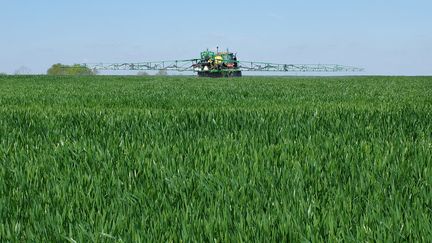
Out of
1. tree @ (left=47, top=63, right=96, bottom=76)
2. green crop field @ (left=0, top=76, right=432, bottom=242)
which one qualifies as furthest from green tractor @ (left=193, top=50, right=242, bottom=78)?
green crop field @ (left=0, top=76, right=432, bottom=242)

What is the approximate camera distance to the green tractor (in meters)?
77.4

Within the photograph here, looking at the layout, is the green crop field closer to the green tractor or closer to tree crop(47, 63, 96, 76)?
the green tractor

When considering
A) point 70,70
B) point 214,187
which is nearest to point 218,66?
point 70,70

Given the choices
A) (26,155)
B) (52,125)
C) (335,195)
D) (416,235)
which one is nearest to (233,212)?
(335,195)

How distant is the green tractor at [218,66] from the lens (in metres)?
77.4

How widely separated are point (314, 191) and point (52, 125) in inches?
141

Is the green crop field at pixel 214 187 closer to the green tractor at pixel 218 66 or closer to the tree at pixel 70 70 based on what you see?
the green tractor at pixel 218 66

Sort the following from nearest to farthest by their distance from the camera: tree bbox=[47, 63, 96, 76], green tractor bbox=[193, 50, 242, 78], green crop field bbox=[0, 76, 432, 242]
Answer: green crop field bbox=[0, 76, 432, 242] → green tractor bbox=[193, 50, 242, 78] → tree bbox=[47, 63, 96, 76]

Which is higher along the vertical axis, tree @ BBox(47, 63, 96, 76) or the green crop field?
the green crop field

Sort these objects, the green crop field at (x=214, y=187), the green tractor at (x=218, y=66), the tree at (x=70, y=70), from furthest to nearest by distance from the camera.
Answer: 1. the tree at (x=70, y=70)
2. the green tractor at (x=218, y=66)
3. the green crop field at (x=214, y=187)

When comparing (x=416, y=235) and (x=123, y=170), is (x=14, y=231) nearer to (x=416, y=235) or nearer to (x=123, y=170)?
(x=123, y=170)

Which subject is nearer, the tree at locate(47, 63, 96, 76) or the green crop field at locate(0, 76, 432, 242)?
the green crop field at locate(0, 76, 432, 242)

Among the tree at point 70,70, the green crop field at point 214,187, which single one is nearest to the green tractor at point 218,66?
the tree at point 70,70

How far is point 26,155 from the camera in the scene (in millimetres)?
4023
